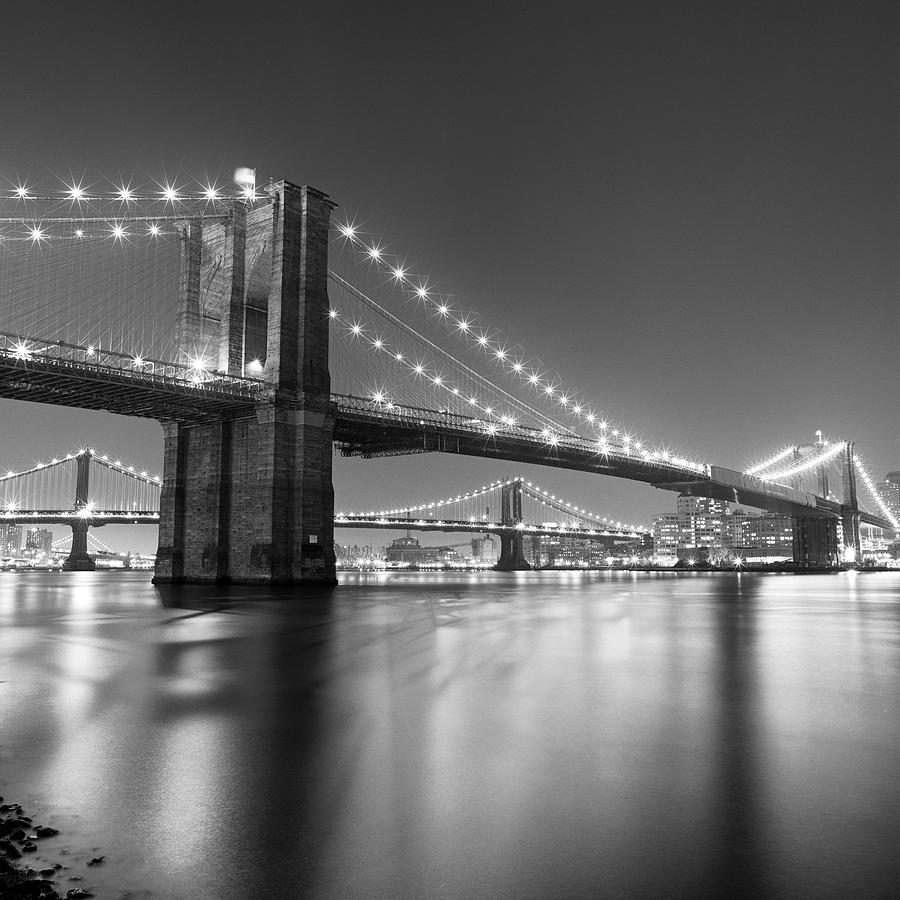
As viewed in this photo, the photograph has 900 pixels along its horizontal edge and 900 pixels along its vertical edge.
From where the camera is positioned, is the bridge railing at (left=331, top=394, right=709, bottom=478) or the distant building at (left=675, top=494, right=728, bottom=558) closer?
the bridge railing at (left=331, top=394, right=709, bottom=478)

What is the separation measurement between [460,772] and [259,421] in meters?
30.0

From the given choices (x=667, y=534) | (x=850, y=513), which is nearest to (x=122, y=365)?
(x=850, y=513)

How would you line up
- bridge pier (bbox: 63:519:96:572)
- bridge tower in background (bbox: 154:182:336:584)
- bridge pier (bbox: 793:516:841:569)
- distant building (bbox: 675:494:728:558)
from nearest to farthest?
bridge tower in background (bbox: 154:182:336:584)
bridge pier (bbox: 793:516:841:569)
bridge pier (bbox: 63:519:96:572)
distant building (bbox: 675:494:728:558)

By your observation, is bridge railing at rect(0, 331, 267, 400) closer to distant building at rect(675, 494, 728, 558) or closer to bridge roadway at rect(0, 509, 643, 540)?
bridge roadway at rect(0, 509, 643, 540)

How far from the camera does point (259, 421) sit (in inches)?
1319

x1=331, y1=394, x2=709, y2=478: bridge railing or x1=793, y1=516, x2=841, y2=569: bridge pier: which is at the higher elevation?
x1=331, y1=394, x2=709, y2=478: bridge railing

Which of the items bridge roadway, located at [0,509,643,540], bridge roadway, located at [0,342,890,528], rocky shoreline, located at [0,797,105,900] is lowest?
rocky shoreline, located at [0,797,105,900]

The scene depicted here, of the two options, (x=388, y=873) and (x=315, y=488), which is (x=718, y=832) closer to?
(x=388, y=873)

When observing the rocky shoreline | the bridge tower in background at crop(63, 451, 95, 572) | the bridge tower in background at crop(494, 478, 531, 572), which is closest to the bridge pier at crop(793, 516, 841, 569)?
the bridge tower in background at crop(494, 478, 531, 572)

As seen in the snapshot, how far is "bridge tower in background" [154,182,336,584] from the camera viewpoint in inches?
1302

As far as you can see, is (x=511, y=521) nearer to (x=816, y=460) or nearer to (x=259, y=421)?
(x=816, y=460)

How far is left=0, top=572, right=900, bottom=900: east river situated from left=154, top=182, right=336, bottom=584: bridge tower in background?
22231 millimetres

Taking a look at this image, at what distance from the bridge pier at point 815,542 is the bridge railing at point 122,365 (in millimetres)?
73003

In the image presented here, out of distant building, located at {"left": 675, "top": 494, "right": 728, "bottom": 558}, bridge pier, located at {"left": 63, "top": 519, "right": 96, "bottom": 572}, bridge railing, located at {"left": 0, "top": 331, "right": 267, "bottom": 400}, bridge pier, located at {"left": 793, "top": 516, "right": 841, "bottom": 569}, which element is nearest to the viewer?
bridge railing, located at {"left": 0, "top": 331, "right": 267, "bottom": 400}
